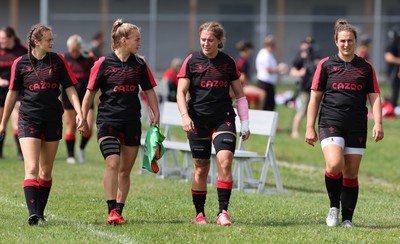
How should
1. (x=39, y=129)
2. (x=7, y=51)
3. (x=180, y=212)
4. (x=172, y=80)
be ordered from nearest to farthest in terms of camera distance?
1. (x=39, y=129)
2. (x=180, y=212)
3. (x=7, y=51)
4. (x=172, y=80)

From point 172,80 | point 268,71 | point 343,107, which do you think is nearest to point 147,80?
point 343,107

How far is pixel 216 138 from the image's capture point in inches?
366

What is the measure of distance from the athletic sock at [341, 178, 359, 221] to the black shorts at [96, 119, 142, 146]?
2017 mm

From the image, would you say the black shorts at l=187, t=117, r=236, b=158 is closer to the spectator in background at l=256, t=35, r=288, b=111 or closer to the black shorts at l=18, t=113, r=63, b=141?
the black shorts at l=18, t=113, r=63, b=141

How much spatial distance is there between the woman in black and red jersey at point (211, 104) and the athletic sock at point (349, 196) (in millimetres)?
1093

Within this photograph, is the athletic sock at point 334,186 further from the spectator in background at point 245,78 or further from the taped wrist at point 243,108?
the spectator in background at point 245,78

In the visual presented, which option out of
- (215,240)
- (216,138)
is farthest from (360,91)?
(215,240)

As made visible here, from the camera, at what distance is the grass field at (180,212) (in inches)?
340

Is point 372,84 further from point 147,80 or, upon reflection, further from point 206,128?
point 147,80

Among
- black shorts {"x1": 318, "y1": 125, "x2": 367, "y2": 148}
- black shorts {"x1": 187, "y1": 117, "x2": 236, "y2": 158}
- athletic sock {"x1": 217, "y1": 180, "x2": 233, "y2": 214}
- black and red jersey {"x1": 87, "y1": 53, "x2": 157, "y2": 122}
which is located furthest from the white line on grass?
black shorts {"x1": 318, "y1": 125, "x2": 367, "y2": 148}

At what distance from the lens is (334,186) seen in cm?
933

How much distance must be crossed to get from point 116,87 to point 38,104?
2.44 feet

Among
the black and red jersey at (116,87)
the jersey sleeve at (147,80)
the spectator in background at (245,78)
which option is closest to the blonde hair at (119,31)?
the black and red jersey at (116,87)

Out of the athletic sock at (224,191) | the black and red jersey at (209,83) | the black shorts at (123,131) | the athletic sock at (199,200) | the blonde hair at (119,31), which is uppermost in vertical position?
the blonde hair at (119,31)
